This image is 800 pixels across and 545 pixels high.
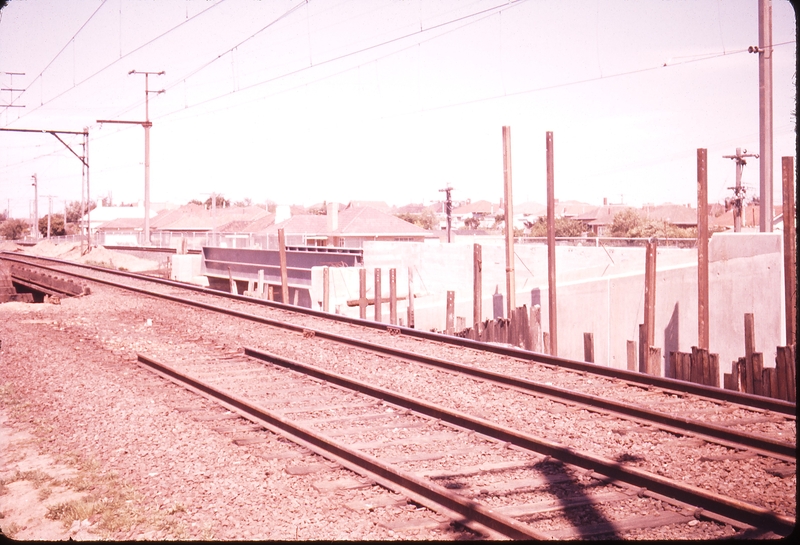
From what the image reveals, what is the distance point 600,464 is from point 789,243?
8833 mm

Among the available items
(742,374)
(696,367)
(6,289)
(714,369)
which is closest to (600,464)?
(714,369)

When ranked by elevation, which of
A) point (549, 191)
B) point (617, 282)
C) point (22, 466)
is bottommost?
point (22, 466)

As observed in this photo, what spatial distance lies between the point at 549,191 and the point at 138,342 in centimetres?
966

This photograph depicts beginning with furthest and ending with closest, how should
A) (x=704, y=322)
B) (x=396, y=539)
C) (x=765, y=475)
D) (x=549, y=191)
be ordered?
1. (x=549, y=191)
2. (x=704, y=322)
3. (x=765, y=475)
4. (x=396, y=539)

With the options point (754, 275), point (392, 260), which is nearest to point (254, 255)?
point (392, 260)

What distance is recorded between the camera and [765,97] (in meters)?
13.8

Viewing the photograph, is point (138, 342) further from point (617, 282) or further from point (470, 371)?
point (617, 282)

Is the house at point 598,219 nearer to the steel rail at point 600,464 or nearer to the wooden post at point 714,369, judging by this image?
the wooden post at point 714,369

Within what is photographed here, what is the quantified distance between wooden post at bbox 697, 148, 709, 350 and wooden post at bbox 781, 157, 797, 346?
1369 mm

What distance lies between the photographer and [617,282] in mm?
17641

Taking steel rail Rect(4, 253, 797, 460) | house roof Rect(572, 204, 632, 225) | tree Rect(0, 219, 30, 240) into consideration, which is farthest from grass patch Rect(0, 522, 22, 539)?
tree Rect(0, 219, 30, 240)

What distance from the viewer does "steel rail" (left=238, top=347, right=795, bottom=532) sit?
4625mm

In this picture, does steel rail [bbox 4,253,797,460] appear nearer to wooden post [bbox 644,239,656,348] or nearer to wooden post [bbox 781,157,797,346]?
wooden post [bbox 644,239,656,348]

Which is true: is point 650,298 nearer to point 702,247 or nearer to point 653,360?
point 702,247
